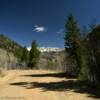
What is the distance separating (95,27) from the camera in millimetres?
27047

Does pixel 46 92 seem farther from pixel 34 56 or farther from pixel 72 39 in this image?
pixel 34 56

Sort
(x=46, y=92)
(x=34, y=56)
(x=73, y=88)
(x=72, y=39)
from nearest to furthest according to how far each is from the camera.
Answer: (x=46, y=92)
(x=73, y=88)
(x=72, y=39)
(x=34, y=56)

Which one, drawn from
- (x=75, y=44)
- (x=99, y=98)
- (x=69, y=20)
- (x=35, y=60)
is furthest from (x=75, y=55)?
(x=35, y=60)

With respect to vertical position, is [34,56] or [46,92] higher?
[34,56]

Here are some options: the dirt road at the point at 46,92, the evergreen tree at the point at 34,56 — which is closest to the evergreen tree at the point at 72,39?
the dirt road at the point at 46,92

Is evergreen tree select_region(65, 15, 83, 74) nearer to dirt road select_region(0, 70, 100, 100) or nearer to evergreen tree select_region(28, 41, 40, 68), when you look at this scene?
dirt road select_region(0, 70, 100, 100)

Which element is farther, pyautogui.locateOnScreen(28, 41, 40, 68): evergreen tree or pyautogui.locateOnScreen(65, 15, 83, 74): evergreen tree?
pyautogui.locateOnScreen(28, 41, 40, 68): evergreen tree

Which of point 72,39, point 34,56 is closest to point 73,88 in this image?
point 72,39

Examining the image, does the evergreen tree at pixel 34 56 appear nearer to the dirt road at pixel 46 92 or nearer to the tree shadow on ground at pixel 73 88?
the dirt road at pixel 46 92

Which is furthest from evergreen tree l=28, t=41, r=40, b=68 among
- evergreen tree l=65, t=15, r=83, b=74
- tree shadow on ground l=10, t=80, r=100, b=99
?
tree shadow on ground l=10, t=80, r=100, b=99

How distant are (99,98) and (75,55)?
1093 inches

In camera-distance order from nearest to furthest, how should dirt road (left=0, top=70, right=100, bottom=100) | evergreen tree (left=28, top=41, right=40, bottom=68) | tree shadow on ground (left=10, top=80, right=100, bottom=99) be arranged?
dirt road (left=0, top=70, right=100, bottom=100)
tree shadow on ground (left=10, top=80, right=100, bottom=99)
evergreen tree (left=28, top=41, right=40, bottom=68)

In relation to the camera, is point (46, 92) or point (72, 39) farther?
point (72, 39)

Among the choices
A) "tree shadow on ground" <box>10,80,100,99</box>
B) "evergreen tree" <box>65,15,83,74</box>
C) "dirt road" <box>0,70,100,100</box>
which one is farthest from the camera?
"evergreen tree" <box>65,15,83,74</box>
